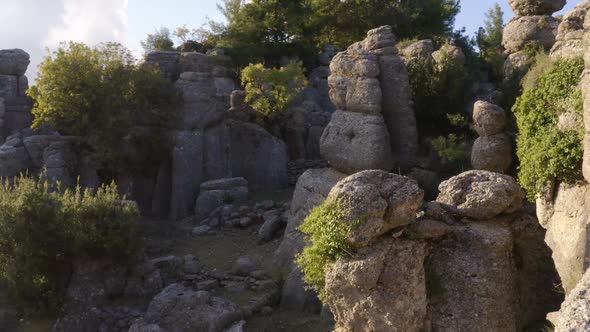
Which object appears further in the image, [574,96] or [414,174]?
[414,174]

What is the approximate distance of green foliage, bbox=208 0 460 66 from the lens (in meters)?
34.2

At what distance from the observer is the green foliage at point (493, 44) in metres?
22.2

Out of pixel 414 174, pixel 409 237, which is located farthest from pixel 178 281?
pixel 409 237

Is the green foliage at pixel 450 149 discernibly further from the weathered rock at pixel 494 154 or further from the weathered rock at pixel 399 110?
the weathered rock at pixel 494 154

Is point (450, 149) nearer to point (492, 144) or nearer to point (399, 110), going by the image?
point (492, 144)

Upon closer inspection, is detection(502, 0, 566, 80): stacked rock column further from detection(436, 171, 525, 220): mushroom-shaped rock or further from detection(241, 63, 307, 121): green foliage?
detection(241, 63, 307, 121): green foliage

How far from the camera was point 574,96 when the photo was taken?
11.3 m

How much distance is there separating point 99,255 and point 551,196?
11695 millimetres

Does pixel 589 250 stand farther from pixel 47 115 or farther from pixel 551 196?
pixel 47 115

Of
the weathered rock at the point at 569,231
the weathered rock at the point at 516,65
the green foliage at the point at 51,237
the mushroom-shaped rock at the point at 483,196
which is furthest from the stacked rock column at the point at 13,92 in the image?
the weathered rock at the point at 569,231

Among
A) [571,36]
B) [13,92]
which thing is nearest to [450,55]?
[571,36]

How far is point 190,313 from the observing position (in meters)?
14.6

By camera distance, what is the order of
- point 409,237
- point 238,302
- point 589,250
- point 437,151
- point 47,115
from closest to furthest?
1. point 589,250
2. point 409,237
3. point 238,302
4. point 437,151
5. point 47,115

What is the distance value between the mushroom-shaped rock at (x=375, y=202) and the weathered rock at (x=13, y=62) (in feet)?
69.8
